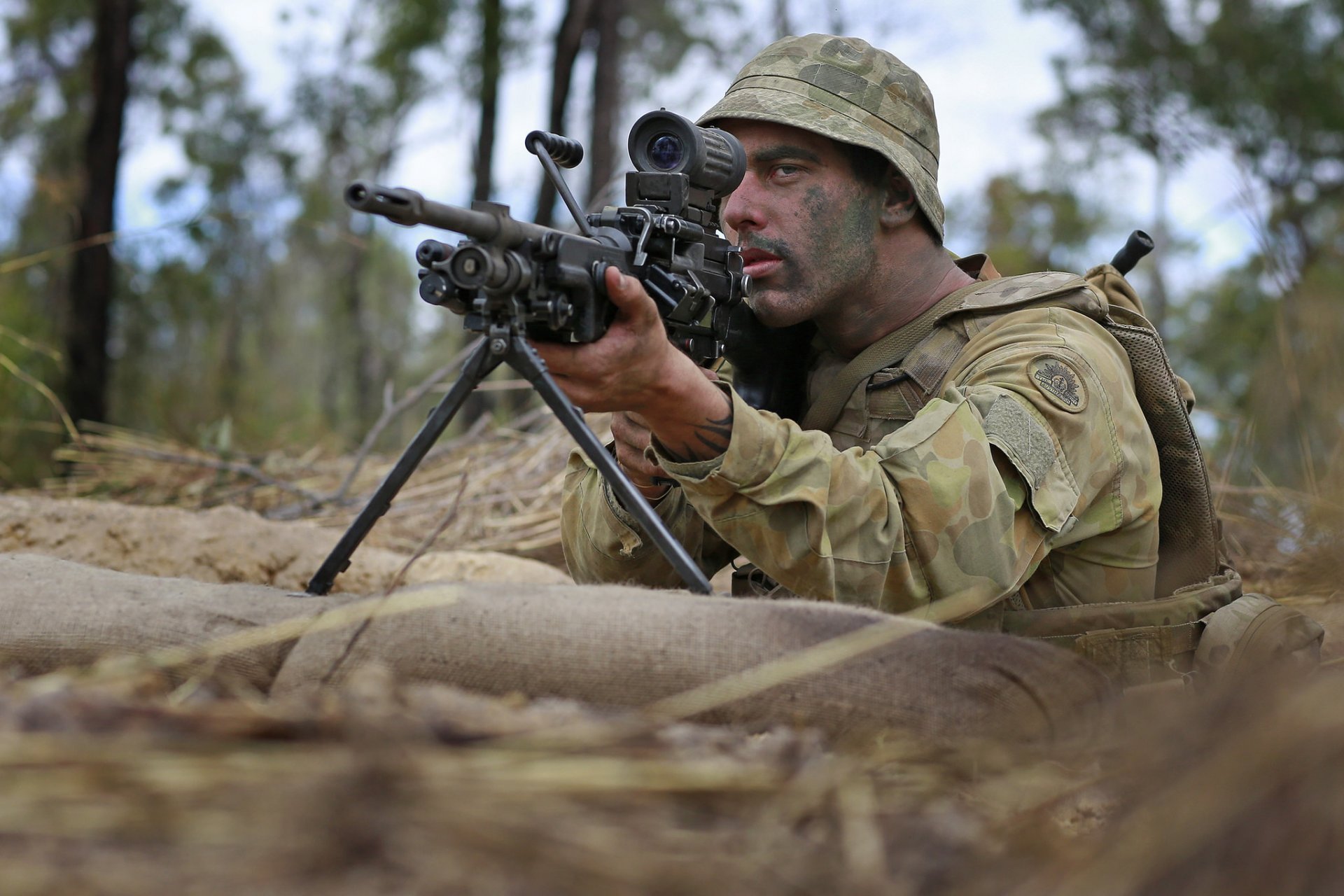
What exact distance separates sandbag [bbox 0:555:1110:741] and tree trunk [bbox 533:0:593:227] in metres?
7.50

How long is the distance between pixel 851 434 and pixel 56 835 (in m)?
2.24

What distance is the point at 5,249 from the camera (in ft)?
33.8

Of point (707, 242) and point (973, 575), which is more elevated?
point (707, 242)

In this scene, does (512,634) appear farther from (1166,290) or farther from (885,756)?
(1166,290)

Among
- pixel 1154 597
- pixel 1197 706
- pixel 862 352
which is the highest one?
pixel 862 352

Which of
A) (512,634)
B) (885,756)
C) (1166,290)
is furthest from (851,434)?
(1166,290)

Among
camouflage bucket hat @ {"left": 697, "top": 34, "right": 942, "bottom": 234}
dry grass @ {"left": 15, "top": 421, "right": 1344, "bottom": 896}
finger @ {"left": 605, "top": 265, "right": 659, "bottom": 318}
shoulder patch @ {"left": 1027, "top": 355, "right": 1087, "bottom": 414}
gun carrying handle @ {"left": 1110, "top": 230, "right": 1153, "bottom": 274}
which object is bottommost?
dry grass @ {"left": 15, "top": 421, "right": 1344, "bottom": 896}

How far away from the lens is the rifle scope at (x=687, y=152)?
7.67 feet

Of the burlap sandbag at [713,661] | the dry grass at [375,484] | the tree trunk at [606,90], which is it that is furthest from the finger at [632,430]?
the tree trunk at [606,90]

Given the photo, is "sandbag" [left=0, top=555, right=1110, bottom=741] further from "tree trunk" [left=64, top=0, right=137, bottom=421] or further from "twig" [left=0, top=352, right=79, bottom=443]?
"tree trunk" [left=64, top=0, right=137, bottom=421]

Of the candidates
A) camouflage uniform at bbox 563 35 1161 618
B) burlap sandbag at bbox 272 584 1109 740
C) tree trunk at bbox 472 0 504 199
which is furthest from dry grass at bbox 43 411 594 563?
tree trunk at bbox 472 0 504 199

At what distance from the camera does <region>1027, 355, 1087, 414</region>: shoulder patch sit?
2.34 m

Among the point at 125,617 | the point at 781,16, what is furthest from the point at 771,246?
the point at 781,16

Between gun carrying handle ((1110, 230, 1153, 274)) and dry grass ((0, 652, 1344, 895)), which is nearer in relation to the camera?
dry grass ((0, 652, 1344, 895))
